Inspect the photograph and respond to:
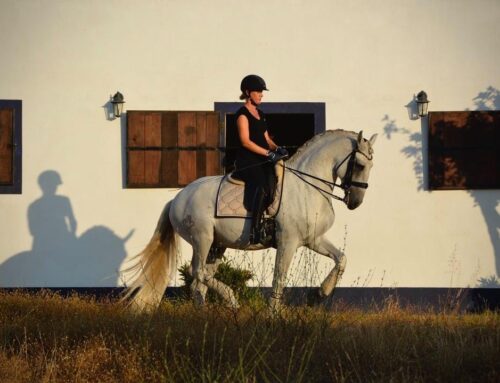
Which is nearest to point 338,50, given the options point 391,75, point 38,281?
point 391,75

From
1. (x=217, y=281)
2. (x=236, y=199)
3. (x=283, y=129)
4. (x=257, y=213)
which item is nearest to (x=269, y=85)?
(x=236, y=199)

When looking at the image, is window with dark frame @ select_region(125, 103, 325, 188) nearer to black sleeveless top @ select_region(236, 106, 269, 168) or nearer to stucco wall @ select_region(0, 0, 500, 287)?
stucco wall @ select_region(0, 0, 500, 287)

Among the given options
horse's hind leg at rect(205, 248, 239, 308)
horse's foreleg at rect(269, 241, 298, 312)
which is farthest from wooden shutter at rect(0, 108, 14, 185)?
horse's foreleg at rect(269, 241, 298, 312)

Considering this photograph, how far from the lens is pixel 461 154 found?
37.1 feet

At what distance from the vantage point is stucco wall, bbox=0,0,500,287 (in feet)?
37.3

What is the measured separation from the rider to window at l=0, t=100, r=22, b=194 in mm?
3933

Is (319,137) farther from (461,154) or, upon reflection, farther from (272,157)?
(461,154)

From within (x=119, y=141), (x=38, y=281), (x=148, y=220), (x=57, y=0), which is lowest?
(x=38, y=281)

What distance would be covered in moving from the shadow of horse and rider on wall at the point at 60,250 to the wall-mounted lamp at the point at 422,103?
13.7 feet

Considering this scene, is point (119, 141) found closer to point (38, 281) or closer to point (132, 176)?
→ point (132, 176)

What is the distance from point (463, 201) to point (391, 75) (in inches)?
76.3

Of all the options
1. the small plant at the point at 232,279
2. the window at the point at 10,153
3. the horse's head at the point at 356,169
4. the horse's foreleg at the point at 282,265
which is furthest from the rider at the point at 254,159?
the window at the point at 10,153

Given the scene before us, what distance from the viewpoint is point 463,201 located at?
1138 cm

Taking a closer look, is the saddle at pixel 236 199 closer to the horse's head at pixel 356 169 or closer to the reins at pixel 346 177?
the reins at pixel 346 177
